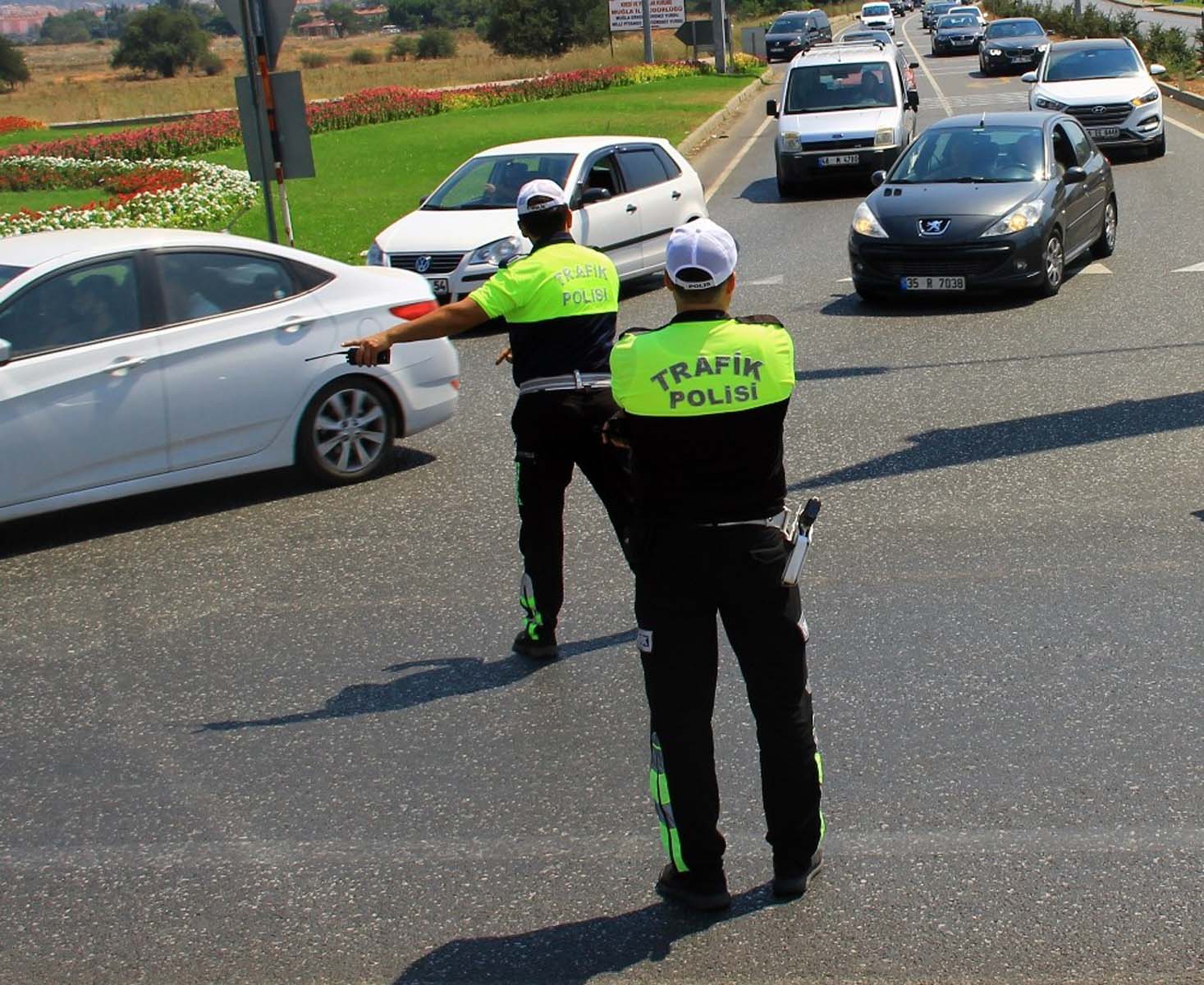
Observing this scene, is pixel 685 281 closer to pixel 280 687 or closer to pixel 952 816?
pixel 952 816

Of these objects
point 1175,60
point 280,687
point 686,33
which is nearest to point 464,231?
point 280,687

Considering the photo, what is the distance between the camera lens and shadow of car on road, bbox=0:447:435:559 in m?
8.73

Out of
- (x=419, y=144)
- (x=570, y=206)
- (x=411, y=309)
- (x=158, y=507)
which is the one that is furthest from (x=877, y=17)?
(x=158, y=507)

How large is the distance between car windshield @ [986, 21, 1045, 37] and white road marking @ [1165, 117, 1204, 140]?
1695cm

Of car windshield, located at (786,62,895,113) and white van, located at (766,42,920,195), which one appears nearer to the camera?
white van, located at (766,42,920,195)

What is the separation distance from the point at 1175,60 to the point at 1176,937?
134 ft

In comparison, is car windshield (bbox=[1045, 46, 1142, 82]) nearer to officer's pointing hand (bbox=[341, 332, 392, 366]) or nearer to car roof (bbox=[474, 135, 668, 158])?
car roof (bbox=[474, 135, 668, 158])

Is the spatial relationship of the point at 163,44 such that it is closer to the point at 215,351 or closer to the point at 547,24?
the point at 547,24

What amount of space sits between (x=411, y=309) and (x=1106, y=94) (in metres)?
18.8

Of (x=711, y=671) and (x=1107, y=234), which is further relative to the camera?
(x=1107, y=234)

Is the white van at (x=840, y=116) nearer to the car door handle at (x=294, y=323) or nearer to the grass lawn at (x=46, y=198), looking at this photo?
the grass lawn at (x=46, y=198)

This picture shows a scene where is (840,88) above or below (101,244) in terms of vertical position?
below

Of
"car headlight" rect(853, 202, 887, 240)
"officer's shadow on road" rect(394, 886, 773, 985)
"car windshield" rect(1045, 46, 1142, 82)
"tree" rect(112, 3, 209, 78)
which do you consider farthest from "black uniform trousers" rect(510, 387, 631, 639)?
"tree" rect(112, 3, 209, 78)

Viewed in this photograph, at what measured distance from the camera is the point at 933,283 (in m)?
14.3
